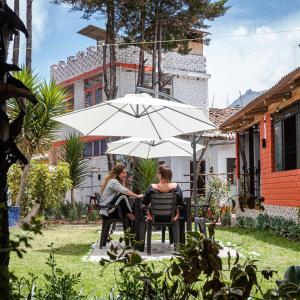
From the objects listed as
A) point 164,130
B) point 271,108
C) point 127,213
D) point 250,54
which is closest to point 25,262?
point 127,213

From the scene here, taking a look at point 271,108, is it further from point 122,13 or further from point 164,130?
point 122,13

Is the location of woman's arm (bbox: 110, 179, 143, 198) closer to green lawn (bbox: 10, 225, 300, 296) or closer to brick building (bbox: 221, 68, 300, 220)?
green lawn (bbox: 10, 225, 300, 296)

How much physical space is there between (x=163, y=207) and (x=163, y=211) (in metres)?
0.06

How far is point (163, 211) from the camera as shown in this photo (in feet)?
28.6

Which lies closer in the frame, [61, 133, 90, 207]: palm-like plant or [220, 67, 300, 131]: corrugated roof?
[220, 67, 300, 131]: corrugated roof

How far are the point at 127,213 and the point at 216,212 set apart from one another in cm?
803

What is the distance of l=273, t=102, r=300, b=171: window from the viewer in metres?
12.6

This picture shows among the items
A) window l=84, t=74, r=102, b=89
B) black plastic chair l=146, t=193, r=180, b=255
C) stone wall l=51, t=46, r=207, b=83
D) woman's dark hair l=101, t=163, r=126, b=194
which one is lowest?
black plastic chair l=146, t=193, r=180, b=255

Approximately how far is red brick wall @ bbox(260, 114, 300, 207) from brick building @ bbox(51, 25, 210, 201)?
32.7 feet

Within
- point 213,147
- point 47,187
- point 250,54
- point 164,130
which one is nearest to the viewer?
point 164,130

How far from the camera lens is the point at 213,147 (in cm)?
2589

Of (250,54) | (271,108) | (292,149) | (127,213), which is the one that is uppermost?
(250,54)

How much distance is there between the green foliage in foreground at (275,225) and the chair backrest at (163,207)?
140 inches

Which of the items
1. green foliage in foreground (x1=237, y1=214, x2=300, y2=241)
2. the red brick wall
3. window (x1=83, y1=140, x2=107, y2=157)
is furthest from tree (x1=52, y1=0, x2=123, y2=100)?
green foliage in foreground (x1=237, y1=214, x2=300, y2=241)
